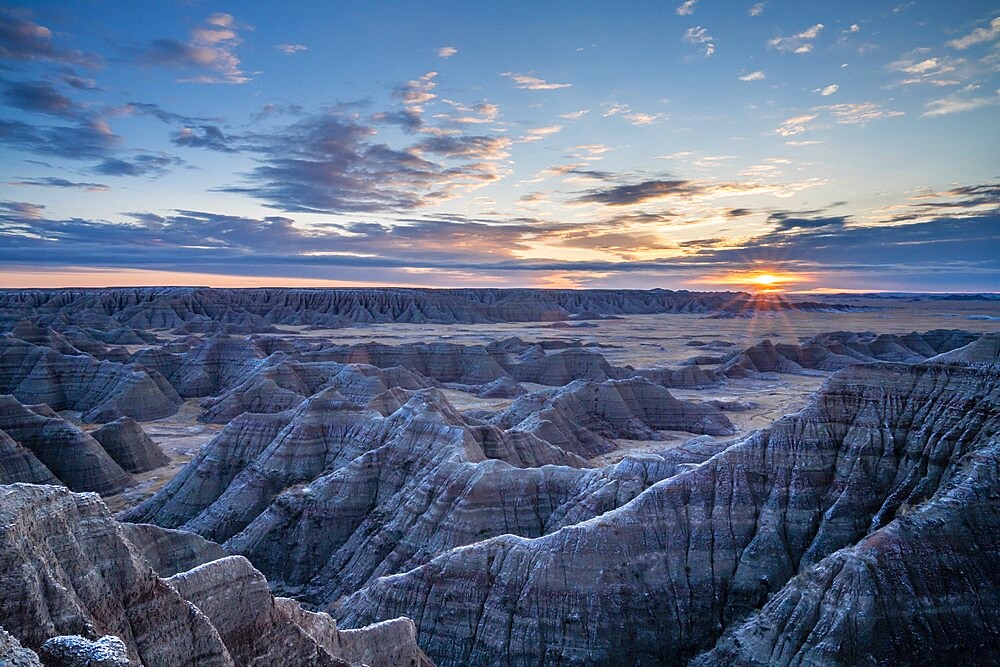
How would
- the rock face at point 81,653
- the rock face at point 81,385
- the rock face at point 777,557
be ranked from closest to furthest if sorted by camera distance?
the rock face at point 81,653, the rock face at point 777,557, the rock face at point 81,385

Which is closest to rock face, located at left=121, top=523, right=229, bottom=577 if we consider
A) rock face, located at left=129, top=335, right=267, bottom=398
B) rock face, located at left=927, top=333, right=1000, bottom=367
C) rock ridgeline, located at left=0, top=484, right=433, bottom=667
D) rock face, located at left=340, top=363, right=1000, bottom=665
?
rock face, located at left=340, top=363, right=1000, bottom=665

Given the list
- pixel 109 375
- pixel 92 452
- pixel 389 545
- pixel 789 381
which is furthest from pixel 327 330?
pixel 389 545

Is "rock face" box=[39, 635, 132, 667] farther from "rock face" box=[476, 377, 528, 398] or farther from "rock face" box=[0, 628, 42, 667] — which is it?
"rock face" box=[476, 377, 528, 398]

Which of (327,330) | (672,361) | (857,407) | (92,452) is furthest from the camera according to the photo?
(327,330)

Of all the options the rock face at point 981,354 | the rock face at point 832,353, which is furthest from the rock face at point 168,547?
the rock face at point 832,353

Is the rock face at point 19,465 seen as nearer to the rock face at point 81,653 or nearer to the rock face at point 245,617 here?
the rock face at point 245,617

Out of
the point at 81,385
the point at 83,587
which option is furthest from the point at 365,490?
the point at 81,385

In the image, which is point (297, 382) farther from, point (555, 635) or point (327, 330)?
point (327, 330)

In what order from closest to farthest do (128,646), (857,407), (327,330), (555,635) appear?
1. (128,646)
2. (555,635)
3. (857,407)
4. (327,330)
